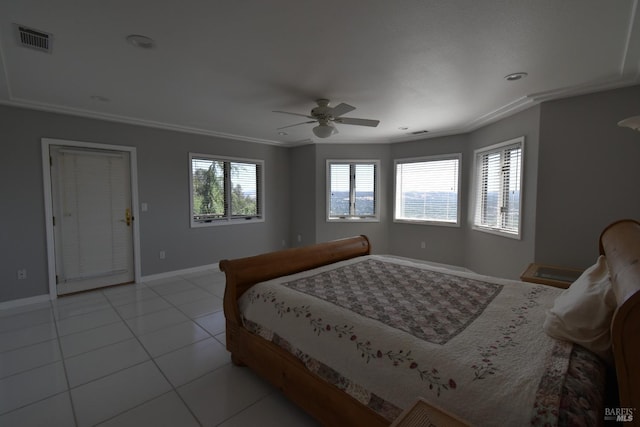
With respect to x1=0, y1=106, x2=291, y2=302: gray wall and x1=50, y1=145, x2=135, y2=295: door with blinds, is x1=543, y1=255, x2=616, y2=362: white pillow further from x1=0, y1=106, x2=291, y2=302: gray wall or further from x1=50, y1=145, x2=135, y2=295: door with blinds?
x1=50, y1=145, x2=135, y2=295: door with blinds

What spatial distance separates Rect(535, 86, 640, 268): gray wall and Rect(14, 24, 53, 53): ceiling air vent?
4784mm

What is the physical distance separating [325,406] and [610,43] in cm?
328

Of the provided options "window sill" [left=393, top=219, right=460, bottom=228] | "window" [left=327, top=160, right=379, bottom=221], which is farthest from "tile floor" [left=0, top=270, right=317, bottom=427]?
"window sill" [left=393, top=219, right=460, bottom=228]

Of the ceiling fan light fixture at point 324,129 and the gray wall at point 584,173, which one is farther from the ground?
the ceiling fan light fixture at point 324,129

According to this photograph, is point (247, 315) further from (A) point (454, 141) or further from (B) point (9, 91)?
(A) point (454, 141)

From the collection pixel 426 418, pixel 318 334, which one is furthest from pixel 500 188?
pixel 426 418

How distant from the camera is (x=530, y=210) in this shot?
341cm

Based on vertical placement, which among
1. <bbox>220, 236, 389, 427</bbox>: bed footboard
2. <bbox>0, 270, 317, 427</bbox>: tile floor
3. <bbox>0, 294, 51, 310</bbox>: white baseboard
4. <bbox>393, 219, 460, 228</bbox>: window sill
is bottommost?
<bbox>0, 270, 317, 427</bbox>: tile floor

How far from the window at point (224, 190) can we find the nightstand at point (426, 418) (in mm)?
Result: 4785

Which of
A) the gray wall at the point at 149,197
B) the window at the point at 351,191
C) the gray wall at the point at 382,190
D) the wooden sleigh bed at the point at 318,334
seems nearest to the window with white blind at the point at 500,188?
Answer: the gray wall at the point at 382,190

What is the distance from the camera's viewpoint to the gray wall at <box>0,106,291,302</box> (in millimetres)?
3426

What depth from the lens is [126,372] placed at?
2191mm

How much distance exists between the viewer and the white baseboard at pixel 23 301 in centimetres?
340

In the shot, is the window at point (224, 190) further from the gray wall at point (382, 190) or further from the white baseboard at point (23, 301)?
the white baseboard at point (23, 301)
